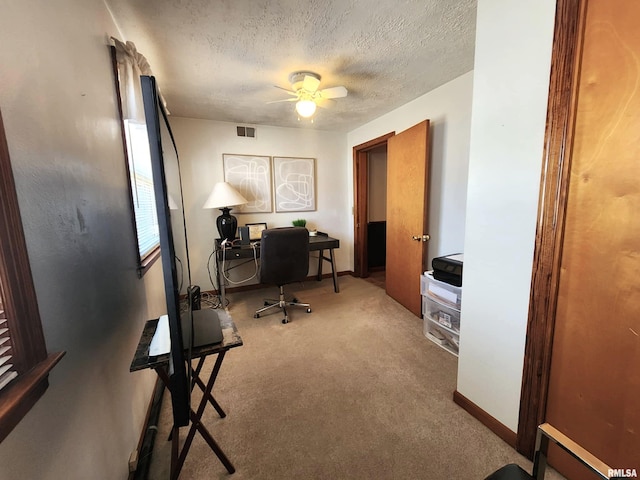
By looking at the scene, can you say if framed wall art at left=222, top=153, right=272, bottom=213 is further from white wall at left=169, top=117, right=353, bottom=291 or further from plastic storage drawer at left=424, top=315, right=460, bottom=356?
plastic storage drawer at left=424, top=315, right=460, bottom=356

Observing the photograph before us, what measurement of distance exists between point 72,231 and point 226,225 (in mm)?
2358

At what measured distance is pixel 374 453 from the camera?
131cm

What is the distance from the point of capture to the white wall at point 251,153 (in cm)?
325

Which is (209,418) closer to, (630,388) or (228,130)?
(630,388)

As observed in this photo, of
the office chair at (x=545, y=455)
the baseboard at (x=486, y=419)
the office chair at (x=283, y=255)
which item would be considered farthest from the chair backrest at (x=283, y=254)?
the office chair at (x=545, y=455)

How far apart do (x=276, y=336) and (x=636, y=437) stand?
2196mm

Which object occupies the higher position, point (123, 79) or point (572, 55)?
point (123, 79)

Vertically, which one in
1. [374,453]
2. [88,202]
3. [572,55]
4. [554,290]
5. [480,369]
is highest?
[572,55]

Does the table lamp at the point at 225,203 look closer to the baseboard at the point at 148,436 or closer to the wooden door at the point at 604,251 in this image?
the baseboard at the point at 148,436

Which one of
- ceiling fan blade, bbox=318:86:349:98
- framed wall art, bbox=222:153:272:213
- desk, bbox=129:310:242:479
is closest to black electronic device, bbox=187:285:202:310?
desk, bbox=129:310:242:479

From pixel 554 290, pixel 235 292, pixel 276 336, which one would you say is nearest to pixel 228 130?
pixel 235 292

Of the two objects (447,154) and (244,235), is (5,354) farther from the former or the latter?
(447,154)

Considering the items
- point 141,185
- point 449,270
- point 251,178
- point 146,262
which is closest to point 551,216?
point 449,270

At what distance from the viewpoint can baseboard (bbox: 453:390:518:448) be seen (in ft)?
4.37
